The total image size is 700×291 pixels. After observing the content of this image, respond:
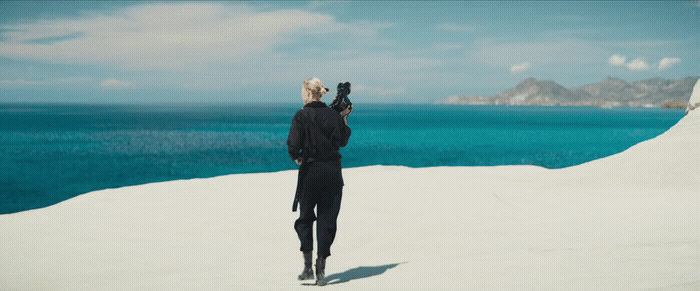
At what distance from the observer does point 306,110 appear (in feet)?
16.3

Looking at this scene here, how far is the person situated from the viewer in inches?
195

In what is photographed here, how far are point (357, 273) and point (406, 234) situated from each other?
2.34 m

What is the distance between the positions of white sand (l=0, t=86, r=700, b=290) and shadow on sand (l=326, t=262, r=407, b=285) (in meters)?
0.01

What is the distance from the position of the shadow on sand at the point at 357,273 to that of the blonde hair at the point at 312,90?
1937 millimetres

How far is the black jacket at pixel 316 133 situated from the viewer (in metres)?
4.94

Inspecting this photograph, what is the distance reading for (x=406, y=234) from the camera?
26.6ft

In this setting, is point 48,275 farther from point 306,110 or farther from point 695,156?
point 695,156

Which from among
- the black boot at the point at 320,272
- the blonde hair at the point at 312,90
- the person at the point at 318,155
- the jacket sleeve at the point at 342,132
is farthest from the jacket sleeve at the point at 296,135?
the black boot at the point at 320,272

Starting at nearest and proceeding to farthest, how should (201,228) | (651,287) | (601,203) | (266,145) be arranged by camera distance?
1. (651,287)
2. (201,228)
3. (601,203)
4. (266,145)

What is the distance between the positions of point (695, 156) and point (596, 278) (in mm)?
9436

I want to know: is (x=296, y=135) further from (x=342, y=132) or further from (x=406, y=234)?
(x=406, y=234)

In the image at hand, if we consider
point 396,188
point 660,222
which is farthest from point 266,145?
point 660,222

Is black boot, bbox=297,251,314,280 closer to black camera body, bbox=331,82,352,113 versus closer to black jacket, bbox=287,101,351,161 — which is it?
black jacket, bbox=287,101,351,161

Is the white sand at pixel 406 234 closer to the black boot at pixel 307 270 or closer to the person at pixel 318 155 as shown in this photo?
the black boot at pixel 307 270
